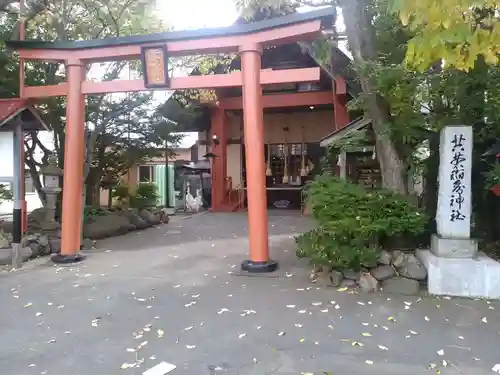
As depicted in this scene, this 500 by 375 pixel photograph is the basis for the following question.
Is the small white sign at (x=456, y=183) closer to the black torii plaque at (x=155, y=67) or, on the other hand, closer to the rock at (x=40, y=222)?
the black torii plaque at (x=155, y=67)

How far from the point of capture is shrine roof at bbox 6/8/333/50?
7160mm

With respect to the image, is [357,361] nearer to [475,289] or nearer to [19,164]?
[475,289]

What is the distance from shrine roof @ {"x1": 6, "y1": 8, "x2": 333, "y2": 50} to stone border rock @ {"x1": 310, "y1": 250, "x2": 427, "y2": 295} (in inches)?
153

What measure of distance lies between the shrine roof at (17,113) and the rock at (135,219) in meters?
4.25

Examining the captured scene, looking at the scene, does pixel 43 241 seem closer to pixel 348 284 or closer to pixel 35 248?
pixel 35 248

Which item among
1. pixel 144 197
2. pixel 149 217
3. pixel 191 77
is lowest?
pixel 149 217

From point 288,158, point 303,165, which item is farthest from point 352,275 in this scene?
point 288,158

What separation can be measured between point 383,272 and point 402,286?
330 millimetres

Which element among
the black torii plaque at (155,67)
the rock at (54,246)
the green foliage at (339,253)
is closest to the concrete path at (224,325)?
the green foliage at (339,253)

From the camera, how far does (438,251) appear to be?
6.44 metres

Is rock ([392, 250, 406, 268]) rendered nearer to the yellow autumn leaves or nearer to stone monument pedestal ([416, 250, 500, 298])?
stone monument pedestal ([416, 250, 500, 298])

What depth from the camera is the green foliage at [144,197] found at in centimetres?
1573

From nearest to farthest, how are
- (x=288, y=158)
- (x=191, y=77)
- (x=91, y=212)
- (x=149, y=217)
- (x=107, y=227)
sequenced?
(x=191, y=77)
(x=107, y=227)
(x=91, y=212)
(x=149, y=217)
(x=288, y=158)

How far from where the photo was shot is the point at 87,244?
1059cm
